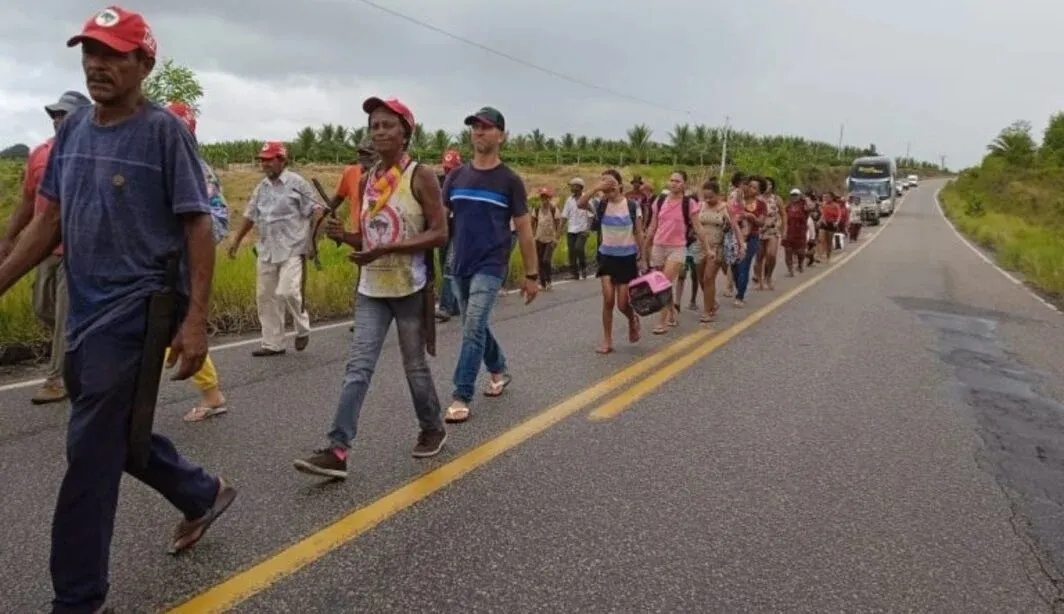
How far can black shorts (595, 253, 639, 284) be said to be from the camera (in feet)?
26.5

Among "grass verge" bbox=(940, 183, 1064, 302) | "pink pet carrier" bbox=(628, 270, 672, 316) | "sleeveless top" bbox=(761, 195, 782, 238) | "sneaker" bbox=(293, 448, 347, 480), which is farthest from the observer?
"grass verge" bbox=(940, 183, 1064, 302)

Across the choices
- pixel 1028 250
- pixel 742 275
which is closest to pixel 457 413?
pixel 742 275

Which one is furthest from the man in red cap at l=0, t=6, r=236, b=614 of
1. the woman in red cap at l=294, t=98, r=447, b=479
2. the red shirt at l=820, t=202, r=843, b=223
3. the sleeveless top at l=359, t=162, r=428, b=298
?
the red shirt at l=820, t=202, r=843, b=223

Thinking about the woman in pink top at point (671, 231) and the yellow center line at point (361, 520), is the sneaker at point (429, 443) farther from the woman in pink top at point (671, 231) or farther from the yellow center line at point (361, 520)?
the woman in pink top at point (671, 231)

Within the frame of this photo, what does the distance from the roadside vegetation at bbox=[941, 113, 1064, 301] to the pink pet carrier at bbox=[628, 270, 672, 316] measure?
1054 centimetres

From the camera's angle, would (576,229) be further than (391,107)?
Yes

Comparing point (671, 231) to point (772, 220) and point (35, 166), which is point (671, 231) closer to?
point (772, 220)

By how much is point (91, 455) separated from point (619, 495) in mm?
2284

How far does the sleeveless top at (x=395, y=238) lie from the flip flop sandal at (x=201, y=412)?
1579 millimetres

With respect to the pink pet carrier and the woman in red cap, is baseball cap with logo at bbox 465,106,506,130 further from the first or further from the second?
the pink pet carrier

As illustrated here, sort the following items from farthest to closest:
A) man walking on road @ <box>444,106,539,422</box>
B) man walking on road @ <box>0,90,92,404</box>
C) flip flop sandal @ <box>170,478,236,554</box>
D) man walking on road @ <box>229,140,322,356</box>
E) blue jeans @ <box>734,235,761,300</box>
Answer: blue jeans @ <box>734,235,761,300</box>, man walking on road @ <box>229,140,322,356</box>, man walking on road @ <box>444,106,539,422</box>, man walking on road @ <box>0,90,92,404</box>, flip flop sandal @ <box>170,478,236,554</box>

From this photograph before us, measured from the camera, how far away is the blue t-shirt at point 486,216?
539 cm

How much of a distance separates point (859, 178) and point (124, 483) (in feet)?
159

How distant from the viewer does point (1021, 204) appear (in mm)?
64688
